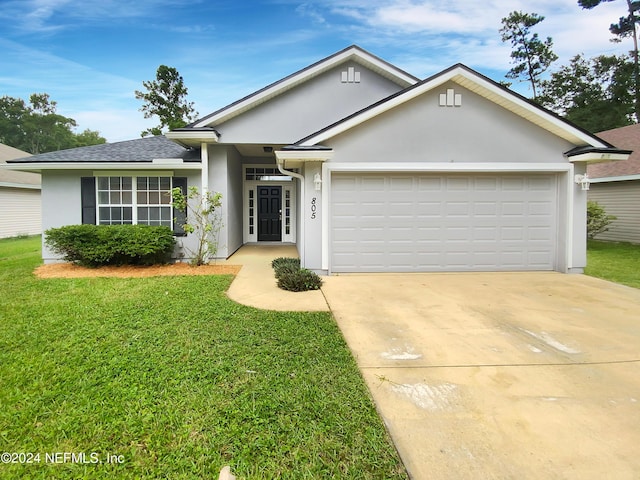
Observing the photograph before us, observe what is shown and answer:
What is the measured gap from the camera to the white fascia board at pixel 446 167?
8.29m

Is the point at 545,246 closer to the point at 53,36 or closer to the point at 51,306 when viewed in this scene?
the point at 51,306

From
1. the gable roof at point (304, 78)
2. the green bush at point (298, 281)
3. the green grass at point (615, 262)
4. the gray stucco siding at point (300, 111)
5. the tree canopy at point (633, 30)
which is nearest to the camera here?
the green bush at point (298, 281)

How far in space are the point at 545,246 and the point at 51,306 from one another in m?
10.6

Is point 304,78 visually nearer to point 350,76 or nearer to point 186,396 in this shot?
point 350,76

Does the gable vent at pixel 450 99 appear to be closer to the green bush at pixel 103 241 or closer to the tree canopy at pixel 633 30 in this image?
the green bush at pixel 103 241

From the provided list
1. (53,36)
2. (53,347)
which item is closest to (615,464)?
(53,347)

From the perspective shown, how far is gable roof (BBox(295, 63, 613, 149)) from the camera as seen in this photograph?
7.89 m

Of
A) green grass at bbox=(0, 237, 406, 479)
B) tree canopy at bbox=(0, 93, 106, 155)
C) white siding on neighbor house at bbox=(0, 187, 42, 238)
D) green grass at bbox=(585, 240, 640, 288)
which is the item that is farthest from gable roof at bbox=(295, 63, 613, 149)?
tree canopy at bbox=(0, 93, 106, 155)

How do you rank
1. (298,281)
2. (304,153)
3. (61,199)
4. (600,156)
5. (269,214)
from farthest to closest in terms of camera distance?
(269,214)
(61,199)
(600,156)
(304,153)
(298,281)

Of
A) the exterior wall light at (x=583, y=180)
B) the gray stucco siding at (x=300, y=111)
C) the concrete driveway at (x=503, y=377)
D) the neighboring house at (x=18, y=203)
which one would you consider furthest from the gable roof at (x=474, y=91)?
the neighboring house at (x=18, y=203)

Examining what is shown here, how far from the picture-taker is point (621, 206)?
14961mm

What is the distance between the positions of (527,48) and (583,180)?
1092 inches

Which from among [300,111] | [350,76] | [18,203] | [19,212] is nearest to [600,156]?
[350,76]

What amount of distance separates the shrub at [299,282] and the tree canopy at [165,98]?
1138 inches
